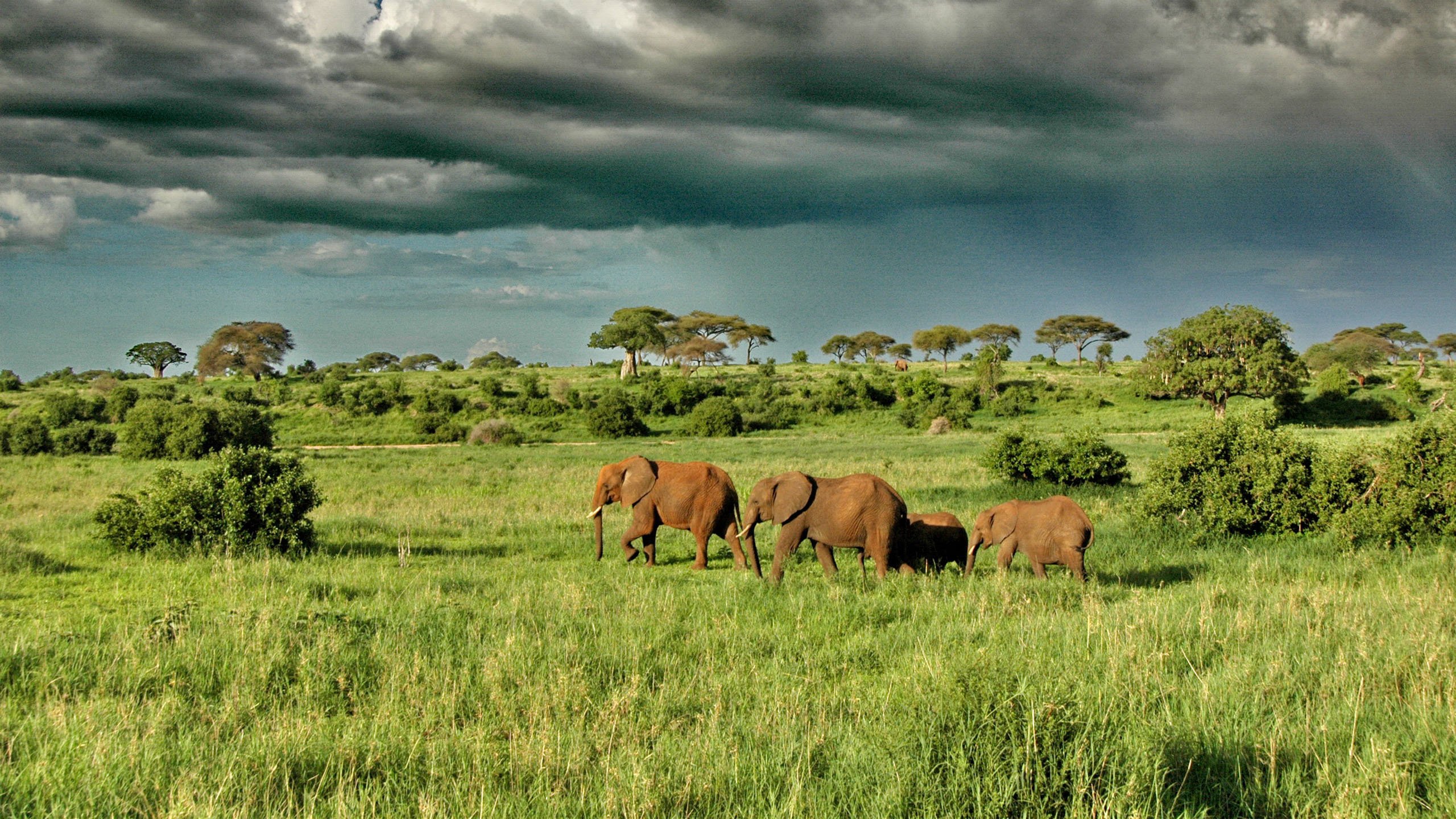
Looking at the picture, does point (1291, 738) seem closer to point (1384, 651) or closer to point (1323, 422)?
point (1384, 651)

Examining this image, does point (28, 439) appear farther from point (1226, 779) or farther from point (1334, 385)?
point (1334, 385)

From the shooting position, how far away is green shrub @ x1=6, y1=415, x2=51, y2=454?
41.2 metres

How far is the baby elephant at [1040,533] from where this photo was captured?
9.98m

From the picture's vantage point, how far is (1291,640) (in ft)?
22.6

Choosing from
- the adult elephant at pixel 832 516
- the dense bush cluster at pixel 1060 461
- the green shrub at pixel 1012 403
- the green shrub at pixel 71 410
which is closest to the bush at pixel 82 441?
the green shrub at pixel 71 410

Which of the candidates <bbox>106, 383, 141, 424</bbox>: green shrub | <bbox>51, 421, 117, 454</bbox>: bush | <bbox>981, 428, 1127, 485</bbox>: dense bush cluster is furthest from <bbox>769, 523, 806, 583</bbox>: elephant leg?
<bbox>106, 383, 141, 424</bbox>: green shrub

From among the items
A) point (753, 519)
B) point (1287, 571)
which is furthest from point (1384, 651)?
point (753, 519)

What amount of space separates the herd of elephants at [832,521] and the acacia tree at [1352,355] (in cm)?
6297

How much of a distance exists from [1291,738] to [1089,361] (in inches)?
3715

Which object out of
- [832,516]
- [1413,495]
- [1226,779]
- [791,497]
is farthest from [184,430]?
[1226,779]

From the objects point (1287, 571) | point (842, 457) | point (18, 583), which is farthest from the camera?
point (842, 457)

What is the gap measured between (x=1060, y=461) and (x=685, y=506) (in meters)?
13.0

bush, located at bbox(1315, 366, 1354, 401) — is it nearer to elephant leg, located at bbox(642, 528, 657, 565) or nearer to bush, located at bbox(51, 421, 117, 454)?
elephant leg, located at bbox(642, 528, 657, 565)

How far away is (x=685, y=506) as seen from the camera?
41.0 feet
